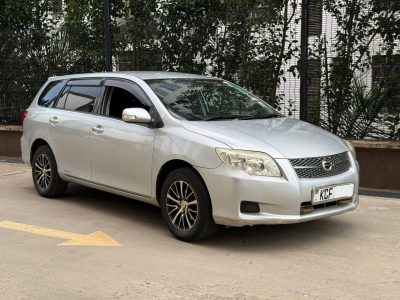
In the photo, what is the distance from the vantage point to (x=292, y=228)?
18.8 ft

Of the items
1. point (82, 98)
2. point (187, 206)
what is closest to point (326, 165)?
point (187, 206)

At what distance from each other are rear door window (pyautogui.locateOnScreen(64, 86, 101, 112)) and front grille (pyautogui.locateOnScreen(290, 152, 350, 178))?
2.78m

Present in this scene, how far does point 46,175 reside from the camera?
23.6 ft

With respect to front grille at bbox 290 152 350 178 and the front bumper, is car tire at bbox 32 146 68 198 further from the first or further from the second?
front grille at bbox 290 152 350 178

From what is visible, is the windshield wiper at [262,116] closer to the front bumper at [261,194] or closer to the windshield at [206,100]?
the windshield at [206,100]

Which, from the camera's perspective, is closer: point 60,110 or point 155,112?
point 155,112

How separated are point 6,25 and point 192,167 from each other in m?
8.62

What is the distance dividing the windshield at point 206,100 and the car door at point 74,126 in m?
1.00

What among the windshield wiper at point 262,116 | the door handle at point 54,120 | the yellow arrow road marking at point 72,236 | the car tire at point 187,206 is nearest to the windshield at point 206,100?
the windshield wiper at point 262,116

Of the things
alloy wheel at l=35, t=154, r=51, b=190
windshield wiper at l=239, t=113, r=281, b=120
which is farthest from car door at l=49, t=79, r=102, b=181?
windshield wiper at l=239, t=113, r=281, b=120

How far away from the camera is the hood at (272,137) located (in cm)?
486

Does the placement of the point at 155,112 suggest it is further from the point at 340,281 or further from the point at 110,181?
the point at 340,281

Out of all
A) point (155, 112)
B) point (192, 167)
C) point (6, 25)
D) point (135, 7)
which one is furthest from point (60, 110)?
point (6, 25)

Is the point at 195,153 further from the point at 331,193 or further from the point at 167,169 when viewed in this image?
the point at 331,193
